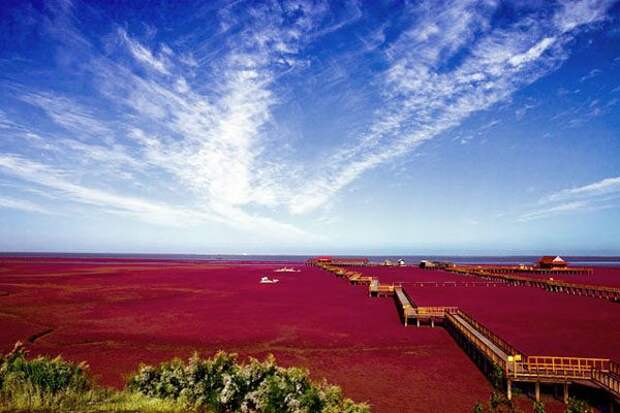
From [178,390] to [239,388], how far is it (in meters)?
1.76

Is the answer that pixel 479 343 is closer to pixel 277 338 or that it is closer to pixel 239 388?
pixel 277 338

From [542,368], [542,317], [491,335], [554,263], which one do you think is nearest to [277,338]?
[491,335]

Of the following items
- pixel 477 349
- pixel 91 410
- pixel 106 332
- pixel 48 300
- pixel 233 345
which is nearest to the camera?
pixel 91 410

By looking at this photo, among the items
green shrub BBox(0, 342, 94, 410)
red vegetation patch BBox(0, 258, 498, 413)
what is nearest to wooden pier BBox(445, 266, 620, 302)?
red vegetation patch BBox(0, 258, 498, 413)

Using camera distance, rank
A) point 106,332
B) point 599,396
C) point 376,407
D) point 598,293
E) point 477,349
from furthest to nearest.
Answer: point 598,293 → point 106,332 → point 477,349 → point 599,396 → point 376,407

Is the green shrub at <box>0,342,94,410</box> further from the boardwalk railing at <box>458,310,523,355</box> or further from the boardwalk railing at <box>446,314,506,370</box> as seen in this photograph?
the boardwalk railing at <box>458,310,523,355</box>

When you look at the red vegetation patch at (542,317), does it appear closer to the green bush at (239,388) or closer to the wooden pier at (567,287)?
the wooden pier at (567,287)

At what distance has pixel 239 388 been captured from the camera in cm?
992

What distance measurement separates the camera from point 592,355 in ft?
61.2

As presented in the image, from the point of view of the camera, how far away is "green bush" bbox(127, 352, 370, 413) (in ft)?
28.6

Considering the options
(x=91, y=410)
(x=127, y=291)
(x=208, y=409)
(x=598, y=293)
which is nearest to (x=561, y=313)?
(x=598, y=293)

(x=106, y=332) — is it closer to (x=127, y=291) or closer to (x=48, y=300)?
(x=48, y=300)

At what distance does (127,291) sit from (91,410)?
41076 mm

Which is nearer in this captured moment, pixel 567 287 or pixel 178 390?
pixel 178 390
